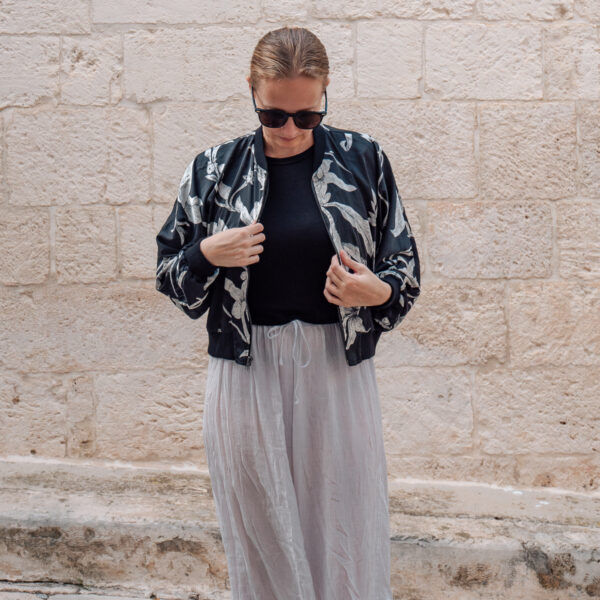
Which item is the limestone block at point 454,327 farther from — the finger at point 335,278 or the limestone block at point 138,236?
the finger at point 335,278

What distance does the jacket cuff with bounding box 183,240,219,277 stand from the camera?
6.38 feet

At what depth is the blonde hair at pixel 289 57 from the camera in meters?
1.85

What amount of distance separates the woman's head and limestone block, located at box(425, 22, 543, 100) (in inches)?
70.0

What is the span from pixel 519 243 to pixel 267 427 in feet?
6.46

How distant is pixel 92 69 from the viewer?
3.60m

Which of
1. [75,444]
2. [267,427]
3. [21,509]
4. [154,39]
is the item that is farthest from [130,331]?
[267,427]

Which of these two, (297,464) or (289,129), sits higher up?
(289,129)

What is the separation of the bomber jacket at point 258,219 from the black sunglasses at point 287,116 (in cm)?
12

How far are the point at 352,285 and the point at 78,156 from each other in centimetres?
220

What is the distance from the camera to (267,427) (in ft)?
6.68

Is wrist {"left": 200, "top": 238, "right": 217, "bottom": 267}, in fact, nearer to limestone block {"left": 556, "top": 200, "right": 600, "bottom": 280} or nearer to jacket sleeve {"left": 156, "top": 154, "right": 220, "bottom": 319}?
jacket sleeve {"left": 156, "top": 154, "right": 220, "bottom": 319}

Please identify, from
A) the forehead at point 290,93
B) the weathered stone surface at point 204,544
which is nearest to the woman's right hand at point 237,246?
the forehead at point 290,93

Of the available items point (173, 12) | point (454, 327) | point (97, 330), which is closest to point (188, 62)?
point (173, 12)

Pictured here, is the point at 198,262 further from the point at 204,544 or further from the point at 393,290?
the point at 204,544
